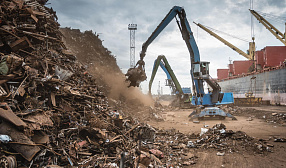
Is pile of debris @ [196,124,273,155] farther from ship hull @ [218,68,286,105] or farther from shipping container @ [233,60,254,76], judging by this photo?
shipping container @ [233,60,254,76]

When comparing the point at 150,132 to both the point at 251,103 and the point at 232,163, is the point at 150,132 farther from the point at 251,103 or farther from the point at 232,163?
the point at 251,103

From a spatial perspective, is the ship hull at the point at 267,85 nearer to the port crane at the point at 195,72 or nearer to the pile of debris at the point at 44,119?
the port crane at the point at 195,72

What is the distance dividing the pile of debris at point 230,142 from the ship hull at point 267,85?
69.1 feet

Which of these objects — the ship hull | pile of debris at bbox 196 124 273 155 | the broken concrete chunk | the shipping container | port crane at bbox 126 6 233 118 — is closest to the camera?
the broken concrete chunk

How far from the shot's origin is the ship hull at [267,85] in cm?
2136

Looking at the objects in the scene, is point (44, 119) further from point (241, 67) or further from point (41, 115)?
point (241, 67)

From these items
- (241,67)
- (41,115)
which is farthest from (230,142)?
Result: (241,67)

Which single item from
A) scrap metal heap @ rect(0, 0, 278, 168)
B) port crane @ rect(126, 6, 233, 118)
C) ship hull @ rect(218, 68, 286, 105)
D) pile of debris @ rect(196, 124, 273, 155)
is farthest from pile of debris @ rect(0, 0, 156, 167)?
ship hull @ rect(218, 68, 286, 105)

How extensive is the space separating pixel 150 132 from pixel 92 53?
16.4 meters

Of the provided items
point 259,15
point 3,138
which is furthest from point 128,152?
point 259,15

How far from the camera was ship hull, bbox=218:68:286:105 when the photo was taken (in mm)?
21359

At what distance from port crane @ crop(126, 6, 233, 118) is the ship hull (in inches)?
587

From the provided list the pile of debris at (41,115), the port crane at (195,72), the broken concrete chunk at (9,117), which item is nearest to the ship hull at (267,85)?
the port crane at (195,72)

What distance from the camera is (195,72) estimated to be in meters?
11.5
